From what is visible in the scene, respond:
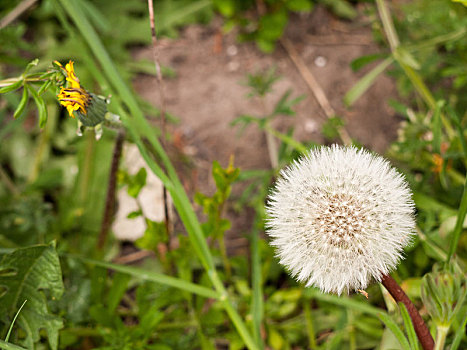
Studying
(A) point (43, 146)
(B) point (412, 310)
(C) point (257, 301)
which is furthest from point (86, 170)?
(B) point (412, 310)

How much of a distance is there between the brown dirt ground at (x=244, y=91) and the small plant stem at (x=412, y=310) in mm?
1170

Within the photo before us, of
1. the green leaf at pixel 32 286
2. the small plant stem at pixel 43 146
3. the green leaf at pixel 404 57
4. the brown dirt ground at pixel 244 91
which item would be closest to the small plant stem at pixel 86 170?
the small plant stem at pixel 43 146

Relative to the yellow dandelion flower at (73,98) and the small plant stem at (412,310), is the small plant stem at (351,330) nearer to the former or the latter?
the small plant stem at (412,310)

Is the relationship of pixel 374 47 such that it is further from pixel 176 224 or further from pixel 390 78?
pixel 176 224

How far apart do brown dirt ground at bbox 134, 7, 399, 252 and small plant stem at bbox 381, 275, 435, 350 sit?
1170 millimetres

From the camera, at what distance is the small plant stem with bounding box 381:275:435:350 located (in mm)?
1011

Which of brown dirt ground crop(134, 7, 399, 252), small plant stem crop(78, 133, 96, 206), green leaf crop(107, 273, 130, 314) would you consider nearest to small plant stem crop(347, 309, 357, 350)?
brown dirt ground crop(134, 7, 399, 252)

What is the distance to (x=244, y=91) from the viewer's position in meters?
2.61

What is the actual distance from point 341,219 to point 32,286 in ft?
3.19

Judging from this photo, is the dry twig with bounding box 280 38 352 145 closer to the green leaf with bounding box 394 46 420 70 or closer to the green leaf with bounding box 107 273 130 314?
the green leaf with bounding box 394 46 420 70

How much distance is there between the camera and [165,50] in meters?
2.78

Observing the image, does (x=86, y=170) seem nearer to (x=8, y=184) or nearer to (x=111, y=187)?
(x=8, y=184)

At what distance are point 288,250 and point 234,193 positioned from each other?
1268 mm

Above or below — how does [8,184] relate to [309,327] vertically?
above
